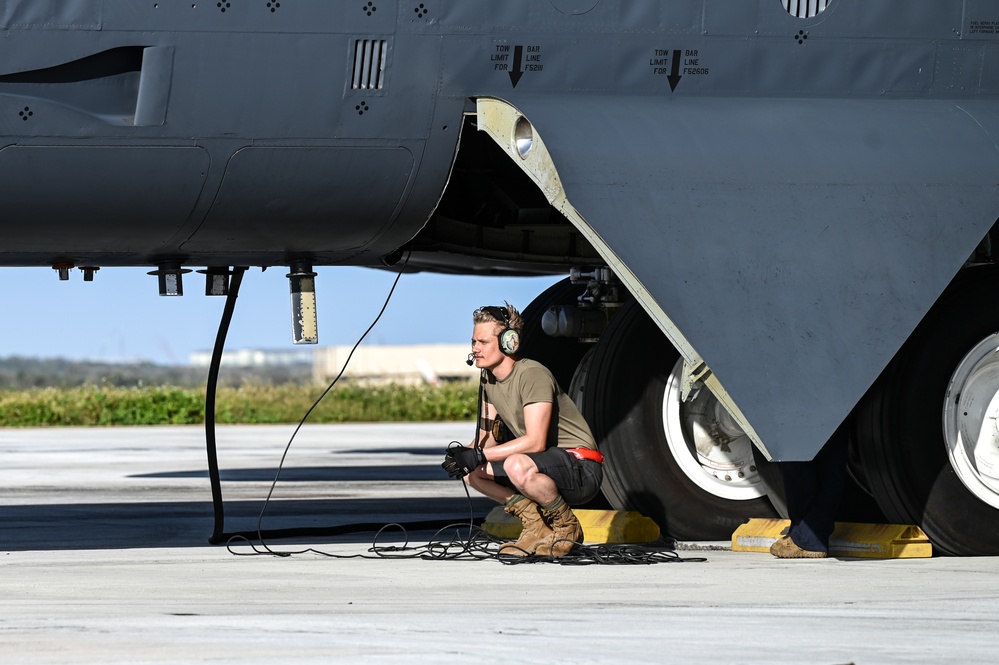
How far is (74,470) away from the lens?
19.1 meters

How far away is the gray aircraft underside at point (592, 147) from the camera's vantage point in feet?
28.2

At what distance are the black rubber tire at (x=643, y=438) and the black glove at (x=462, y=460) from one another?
5.39 ft

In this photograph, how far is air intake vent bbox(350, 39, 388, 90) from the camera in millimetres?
8977

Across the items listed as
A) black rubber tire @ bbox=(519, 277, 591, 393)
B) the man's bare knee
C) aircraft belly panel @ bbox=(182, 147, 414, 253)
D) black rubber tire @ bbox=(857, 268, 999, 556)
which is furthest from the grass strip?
black rubber tire @ bbox=(857, 268, 999, 556)

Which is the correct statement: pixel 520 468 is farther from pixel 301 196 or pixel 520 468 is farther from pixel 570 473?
pixel 301 196

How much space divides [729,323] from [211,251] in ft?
10.3

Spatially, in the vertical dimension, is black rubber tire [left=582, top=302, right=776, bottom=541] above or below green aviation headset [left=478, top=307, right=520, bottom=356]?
below

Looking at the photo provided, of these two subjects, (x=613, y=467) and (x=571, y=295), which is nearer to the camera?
(x=613, y=467)

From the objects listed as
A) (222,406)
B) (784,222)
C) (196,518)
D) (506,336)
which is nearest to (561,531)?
(506,336)

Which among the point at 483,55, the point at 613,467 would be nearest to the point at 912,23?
the point at 483,55

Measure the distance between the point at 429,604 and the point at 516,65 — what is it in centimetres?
361

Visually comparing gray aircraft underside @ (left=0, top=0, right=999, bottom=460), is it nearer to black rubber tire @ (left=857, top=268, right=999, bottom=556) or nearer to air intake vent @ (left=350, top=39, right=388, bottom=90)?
air intake vent @ (left=350, top=39, right=388, bottom=90)

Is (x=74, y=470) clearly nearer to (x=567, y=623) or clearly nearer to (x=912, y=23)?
(x=912, y=23)

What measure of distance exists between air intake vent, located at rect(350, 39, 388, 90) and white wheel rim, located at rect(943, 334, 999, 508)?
379 centimetres
